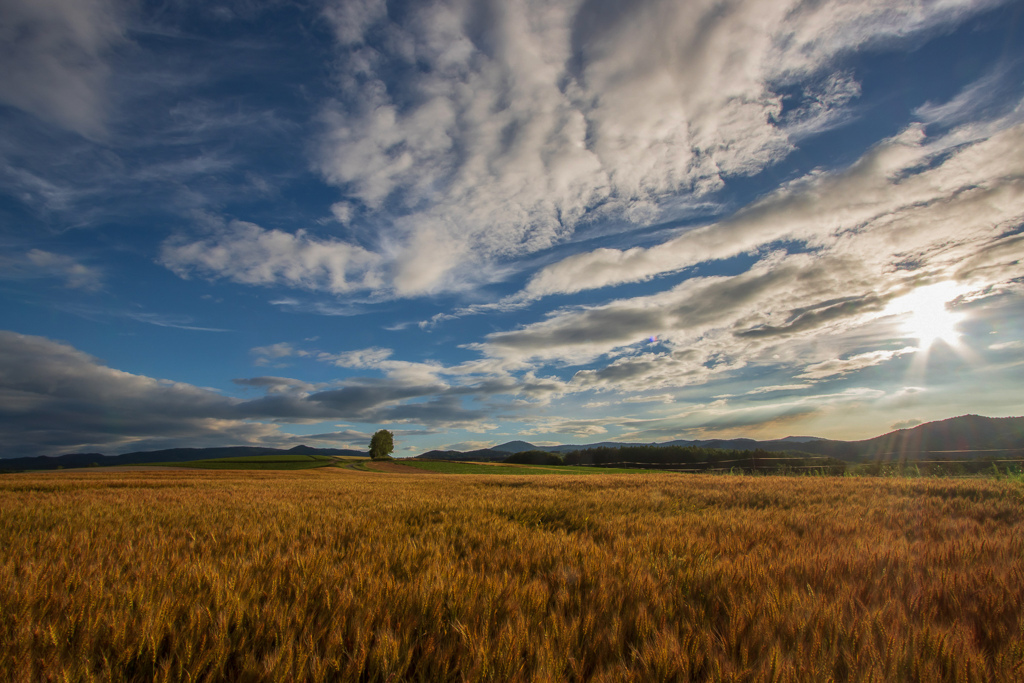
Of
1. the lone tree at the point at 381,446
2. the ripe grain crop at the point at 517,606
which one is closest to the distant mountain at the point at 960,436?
the ripe grain crop at the point at 517,606

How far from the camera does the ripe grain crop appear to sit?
156 centimetres

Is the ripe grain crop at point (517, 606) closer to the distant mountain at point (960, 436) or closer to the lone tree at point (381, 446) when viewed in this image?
the distant mountain at point (960, 436)

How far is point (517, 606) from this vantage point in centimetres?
211

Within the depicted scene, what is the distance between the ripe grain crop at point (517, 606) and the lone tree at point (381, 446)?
404 ft

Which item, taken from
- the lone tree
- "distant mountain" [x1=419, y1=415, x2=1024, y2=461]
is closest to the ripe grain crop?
"distant mountain" [x1=419, y1=415, x2=1024, y2=461]

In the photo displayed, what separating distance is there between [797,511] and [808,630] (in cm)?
509

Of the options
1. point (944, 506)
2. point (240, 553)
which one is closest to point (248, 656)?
point (240, 553)

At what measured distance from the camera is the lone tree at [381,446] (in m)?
119

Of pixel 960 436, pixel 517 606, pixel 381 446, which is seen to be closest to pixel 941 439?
pixel 960 436

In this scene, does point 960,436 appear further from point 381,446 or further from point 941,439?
point 381,446

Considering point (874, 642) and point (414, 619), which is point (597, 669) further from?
point (874, 642)

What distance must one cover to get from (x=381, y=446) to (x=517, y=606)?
4993 inches

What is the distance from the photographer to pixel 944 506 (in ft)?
20.0

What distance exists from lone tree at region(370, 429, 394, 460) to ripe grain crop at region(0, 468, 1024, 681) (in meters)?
123
